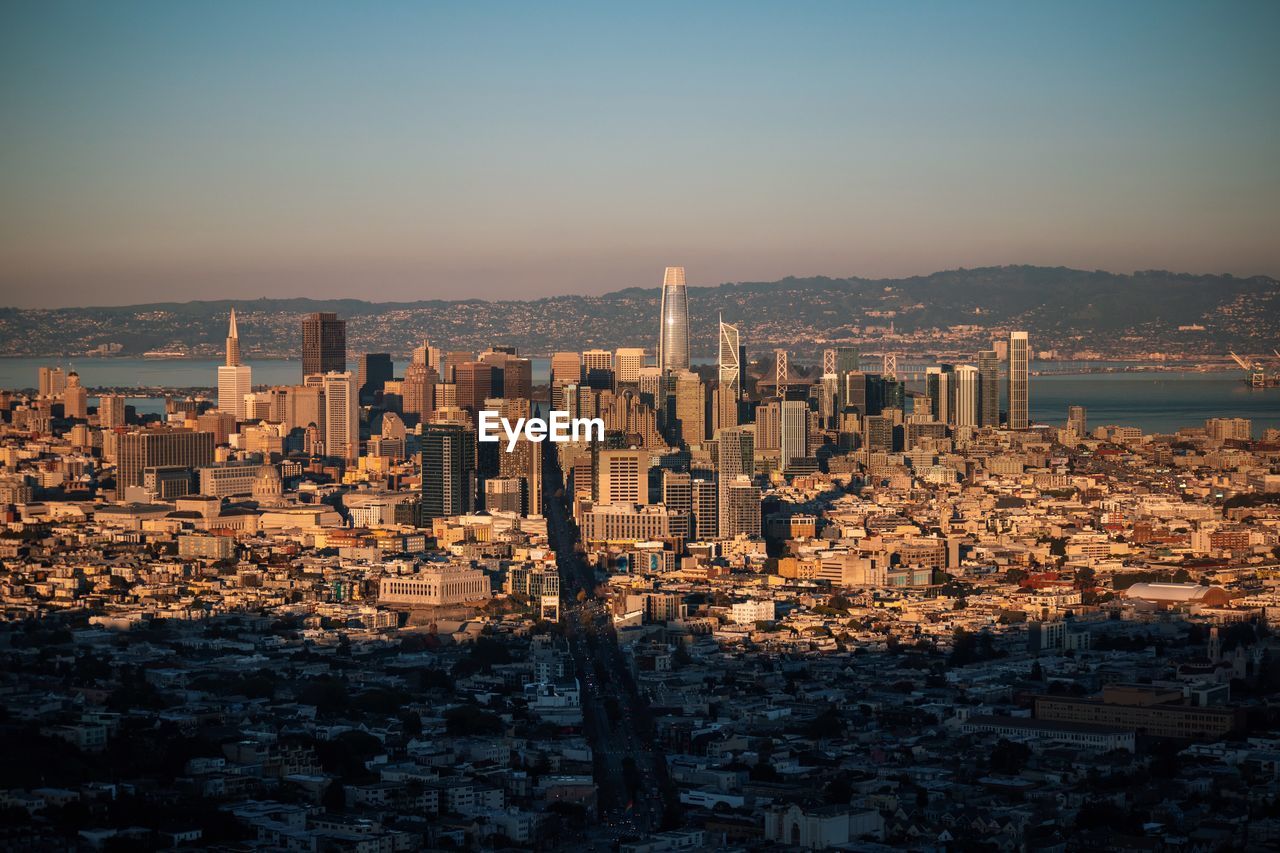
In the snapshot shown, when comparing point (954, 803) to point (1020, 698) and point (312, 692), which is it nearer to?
point (1020, 698)

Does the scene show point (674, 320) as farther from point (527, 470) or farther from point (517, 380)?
point (527, 470)

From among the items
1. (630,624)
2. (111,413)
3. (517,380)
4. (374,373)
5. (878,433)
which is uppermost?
(517,380)

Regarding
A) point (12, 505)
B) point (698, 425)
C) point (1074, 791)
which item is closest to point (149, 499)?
point (12, 505)

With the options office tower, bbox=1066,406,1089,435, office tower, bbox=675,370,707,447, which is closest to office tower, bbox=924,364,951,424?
office tower, bbox=1066,406,1089,435

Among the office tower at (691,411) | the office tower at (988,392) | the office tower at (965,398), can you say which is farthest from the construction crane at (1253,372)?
the office tower at (691,411)

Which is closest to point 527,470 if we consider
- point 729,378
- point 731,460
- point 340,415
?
point 731,460

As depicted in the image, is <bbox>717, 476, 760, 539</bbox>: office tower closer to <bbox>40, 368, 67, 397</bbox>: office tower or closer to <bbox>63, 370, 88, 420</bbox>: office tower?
<bbox>63, 370, 88, 420</bbox>: office tower

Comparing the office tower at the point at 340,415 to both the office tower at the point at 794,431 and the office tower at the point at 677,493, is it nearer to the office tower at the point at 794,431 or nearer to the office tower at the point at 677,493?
the office tower at the point at 794,431
